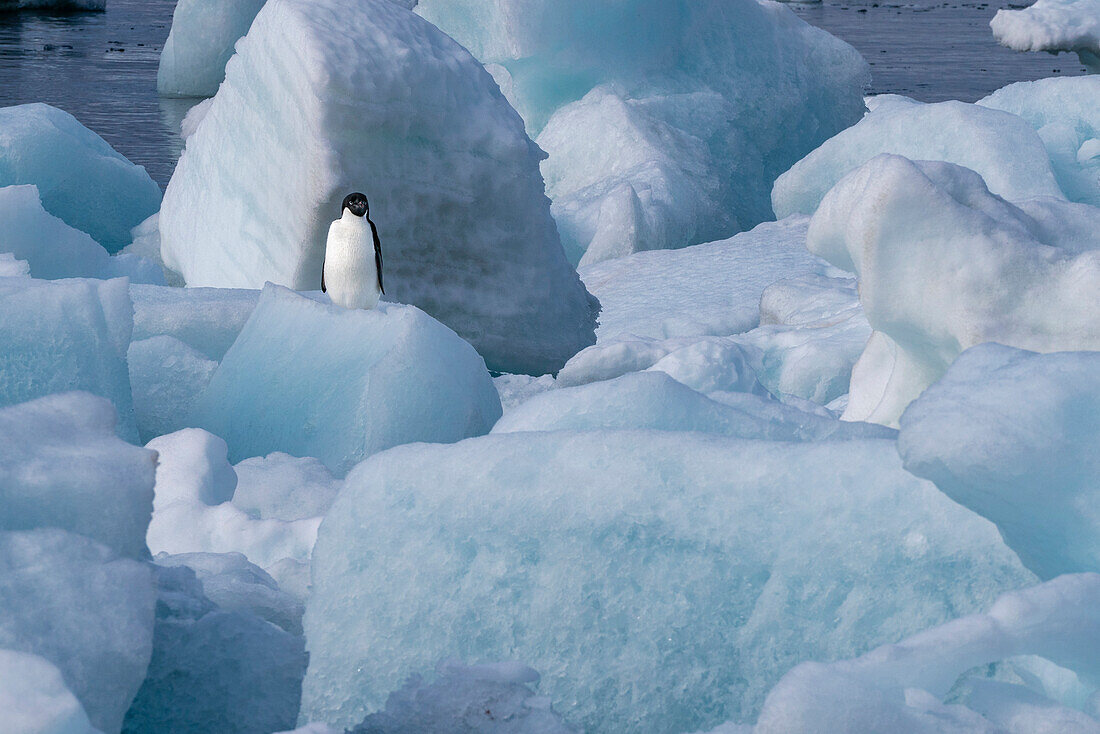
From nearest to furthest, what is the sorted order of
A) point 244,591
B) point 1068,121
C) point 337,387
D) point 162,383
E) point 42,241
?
point 244,591, point 337,387, point 162,383, point 42,241, point 1068,121

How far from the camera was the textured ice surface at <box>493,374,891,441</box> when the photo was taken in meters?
2.05

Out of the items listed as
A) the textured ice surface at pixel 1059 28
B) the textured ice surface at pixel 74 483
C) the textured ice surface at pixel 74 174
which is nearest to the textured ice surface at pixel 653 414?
the textured ice surface at pixel 74 483

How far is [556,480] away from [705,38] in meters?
7.02

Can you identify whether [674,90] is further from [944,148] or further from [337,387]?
[337,387]

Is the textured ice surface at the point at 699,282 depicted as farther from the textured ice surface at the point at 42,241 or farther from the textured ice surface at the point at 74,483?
the textured ice surface at the point at 74,483

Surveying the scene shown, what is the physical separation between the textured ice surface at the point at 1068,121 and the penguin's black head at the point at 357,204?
3120 millimetres

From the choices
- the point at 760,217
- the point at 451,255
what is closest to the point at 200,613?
the point at 451,255

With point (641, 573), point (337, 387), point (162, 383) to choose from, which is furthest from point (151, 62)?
point (641, 573)

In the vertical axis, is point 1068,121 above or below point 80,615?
below

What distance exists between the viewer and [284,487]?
2.72 meters

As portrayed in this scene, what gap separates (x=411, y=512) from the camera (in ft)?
5.43

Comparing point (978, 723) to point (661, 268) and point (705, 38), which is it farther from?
point (705, 38)

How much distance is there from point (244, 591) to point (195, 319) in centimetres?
187

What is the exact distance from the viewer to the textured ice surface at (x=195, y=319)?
11.5 feet
